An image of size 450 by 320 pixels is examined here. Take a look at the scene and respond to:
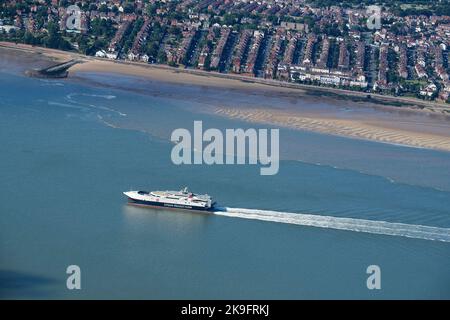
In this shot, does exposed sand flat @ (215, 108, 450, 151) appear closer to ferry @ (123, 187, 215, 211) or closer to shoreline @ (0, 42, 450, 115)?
shoreline @ (0, 42, 450, 115)

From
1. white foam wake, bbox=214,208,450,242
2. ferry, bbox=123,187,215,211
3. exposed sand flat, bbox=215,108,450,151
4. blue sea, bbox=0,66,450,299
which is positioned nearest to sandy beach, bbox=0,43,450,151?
exposed sand flat, bbox=215,108,450,151

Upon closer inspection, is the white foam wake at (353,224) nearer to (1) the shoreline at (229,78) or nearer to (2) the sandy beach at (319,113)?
(2) the sandy beach at (319,113)

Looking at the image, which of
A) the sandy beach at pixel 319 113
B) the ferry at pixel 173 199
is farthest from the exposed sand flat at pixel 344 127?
the ferry at pixel 173 199

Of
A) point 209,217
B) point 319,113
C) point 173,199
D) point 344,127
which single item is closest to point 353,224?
point 209,217

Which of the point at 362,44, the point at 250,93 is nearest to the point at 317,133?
the point at 250,93

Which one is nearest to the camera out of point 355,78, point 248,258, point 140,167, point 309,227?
point 248,258

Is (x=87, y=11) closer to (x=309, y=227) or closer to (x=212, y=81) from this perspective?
(x=212, y=81)

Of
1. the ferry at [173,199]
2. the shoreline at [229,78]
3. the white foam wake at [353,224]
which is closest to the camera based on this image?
the white foam wake at [353,224]
